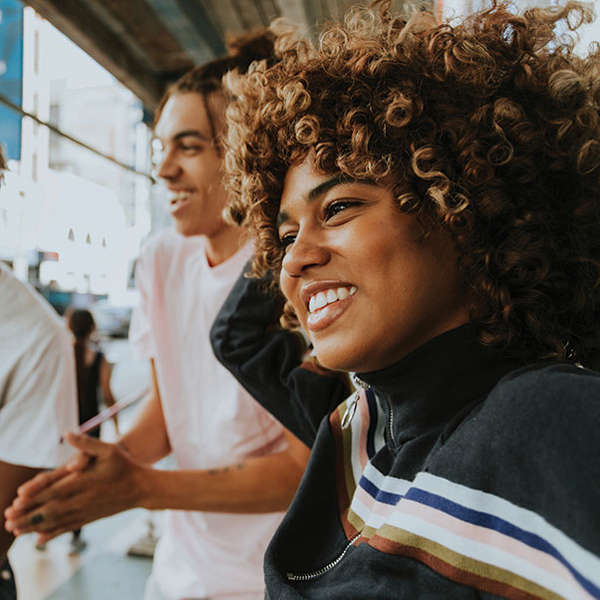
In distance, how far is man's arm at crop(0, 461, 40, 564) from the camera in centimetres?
125

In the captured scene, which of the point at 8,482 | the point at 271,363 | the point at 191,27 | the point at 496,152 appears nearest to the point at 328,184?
the point at 496,152

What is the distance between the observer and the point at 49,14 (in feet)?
14.9

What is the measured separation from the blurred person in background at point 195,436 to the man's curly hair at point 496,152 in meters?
0.55

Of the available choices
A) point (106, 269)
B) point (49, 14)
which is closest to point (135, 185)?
point (106, 269)

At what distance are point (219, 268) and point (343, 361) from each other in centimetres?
73

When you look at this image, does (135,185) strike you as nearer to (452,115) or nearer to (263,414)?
(263,414)

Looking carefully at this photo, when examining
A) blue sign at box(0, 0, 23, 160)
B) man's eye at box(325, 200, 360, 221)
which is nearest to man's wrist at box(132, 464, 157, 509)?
man's eye at box(325, 200, 360, 221)

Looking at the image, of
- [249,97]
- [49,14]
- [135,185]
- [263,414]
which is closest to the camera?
[249,97]

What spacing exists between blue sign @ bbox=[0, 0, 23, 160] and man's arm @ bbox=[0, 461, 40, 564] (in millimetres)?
3442

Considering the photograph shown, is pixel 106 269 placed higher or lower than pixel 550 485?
lower

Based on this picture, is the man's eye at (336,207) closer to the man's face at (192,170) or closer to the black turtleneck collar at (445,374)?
the black turtleneck collar at (445,374)

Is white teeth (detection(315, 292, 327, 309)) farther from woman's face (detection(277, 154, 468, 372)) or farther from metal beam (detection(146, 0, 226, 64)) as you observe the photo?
metal beam (detection(146, 0, 226, 64))

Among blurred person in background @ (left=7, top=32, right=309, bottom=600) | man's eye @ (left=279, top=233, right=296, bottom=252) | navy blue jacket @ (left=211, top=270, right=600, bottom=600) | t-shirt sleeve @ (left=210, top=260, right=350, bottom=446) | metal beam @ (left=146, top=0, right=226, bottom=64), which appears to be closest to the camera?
navy blue jacket @ (left=211, top=270, right=600, bottom=600)

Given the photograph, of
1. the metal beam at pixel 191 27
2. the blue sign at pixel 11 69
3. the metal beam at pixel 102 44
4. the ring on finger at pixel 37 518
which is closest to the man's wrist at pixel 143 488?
the ring on finger at pixel 37 518
